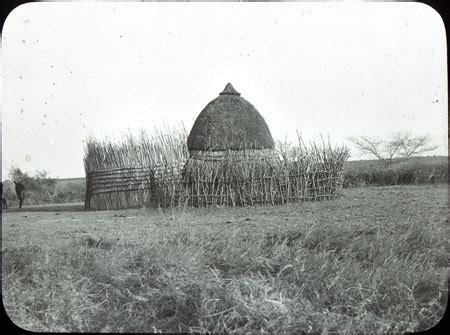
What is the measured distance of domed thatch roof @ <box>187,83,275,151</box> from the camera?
8.80 m

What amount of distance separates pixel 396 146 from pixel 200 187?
274 cm

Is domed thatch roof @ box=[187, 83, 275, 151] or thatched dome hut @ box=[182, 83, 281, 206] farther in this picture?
domed thatch roof @ box=[187, 83, 275, 151]

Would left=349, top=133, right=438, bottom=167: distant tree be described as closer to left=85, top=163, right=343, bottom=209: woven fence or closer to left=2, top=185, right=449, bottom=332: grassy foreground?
left=2, top=185, right=449, bottom=332: grassy foreground

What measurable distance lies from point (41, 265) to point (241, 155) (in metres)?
4.81

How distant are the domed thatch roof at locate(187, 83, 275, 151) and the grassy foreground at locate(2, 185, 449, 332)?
377 centimetres

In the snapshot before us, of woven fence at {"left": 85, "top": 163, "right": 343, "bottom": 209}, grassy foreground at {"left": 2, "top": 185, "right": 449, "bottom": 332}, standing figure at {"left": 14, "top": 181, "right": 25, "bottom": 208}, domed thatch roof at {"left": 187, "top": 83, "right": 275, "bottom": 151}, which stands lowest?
grassy foreground at {"left": 2, "top": 185, "right": 449, "bottom": 332}

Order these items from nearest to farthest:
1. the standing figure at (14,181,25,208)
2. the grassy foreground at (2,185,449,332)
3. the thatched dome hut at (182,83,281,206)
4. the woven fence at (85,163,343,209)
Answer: the grassy foreground at (2,185,449,332) < the standing figure at (14,181,25,208) < the woven fence at (85,163,343,209) < the thatched dome hut at (182,83,281,206)

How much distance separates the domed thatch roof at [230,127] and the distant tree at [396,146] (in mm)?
2952

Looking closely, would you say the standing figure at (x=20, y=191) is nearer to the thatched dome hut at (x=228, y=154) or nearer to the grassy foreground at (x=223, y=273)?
the grassy foreground at (x=223, y=273)

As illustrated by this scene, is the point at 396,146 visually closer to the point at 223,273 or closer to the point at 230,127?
the point at 223,273

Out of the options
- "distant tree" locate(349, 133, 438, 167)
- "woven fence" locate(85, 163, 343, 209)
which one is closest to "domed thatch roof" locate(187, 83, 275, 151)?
"woven fence" locate(85, 163, 343, 209)

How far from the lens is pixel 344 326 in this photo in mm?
3611

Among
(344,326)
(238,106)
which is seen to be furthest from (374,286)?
(238,106)

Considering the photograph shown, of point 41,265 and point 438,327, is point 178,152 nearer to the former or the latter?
point 41,265
